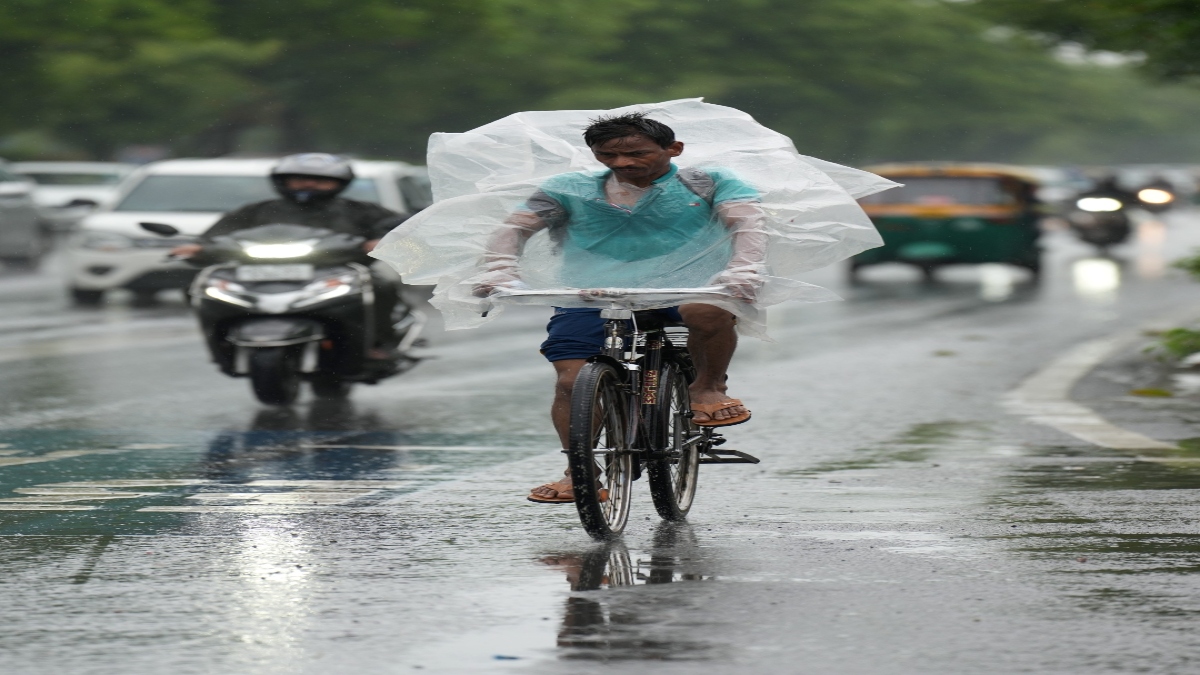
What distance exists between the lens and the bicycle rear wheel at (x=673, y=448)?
7.03m

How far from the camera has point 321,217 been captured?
38.7ft

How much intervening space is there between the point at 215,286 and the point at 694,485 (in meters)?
4.73

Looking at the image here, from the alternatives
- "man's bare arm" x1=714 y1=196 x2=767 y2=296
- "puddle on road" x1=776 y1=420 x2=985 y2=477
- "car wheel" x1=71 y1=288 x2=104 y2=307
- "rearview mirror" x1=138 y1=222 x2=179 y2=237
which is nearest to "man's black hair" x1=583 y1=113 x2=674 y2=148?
"man's bare arm" x1=714 y1=196 x2=767 y2=296

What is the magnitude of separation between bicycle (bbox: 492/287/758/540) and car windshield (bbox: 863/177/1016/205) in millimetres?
A: 18168

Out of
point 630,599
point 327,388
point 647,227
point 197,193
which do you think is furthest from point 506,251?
point 197,193

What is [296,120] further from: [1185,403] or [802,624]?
[802,624]

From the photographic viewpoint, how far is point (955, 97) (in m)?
72.4

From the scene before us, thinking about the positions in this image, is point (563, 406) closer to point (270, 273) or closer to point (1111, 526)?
point (1111, 526)

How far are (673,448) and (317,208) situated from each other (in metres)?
5.18

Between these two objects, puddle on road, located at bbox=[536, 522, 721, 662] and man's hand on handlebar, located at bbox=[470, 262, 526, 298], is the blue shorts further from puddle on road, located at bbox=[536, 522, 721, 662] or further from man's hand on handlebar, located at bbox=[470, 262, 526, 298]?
puddle on road, located at bbox=[536, 522, 721, 662]

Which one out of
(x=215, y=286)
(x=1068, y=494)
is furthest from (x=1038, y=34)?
(x=1068, y=494)

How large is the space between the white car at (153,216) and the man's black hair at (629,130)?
11797 mm

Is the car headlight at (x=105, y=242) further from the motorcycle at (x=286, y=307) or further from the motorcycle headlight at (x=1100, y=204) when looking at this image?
the motorcycle headlight at (x=1100, y=204)

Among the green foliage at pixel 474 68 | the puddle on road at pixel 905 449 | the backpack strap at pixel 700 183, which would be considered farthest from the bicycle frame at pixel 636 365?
the green foliage at pixel 474 68
